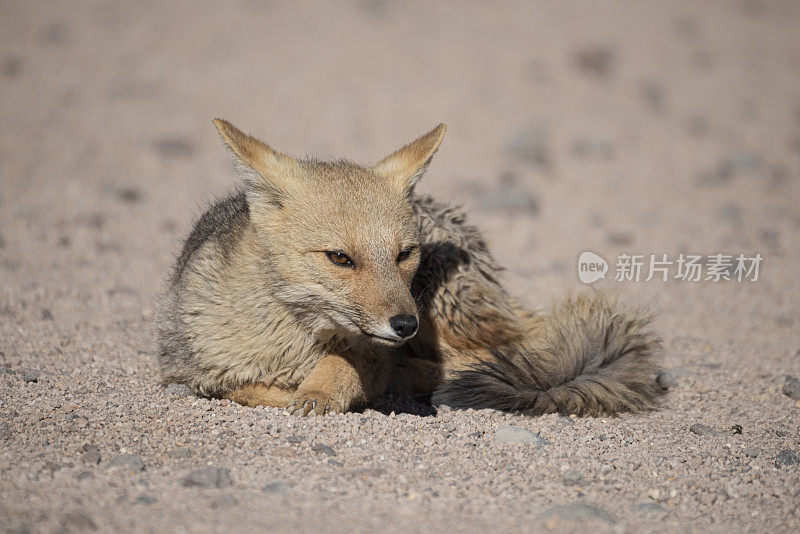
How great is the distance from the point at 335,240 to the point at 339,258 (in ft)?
0.34

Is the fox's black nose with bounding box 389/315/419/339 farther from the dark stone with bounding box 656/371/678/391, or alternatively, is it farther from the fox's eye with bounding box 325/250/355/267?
the dark stone with bounding box 656/371/678/391

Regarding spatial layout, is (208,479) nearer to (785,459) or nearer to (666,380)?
(785,459)

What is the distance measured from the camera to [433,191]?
36.0ft

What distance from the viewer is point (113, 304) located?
7.06 meters

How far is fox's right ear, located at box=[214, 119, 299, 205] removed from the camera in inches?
174

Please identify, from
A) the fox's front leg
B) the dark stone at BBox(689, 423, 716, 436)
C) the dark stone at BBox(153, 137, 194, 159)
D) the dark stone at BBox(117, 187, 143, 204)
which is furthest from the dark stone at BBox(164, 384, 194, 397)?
the dark stone at BBox(153, 137, 194, 159)

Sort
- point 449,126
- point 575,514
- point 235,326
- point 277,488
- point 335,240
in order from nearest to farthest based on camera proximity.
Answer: point 575,514 → point 277,488 → point 335,240 → point 235,326 → point 449,126

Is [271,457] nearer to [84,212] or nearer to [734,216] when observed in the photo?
[84,212]

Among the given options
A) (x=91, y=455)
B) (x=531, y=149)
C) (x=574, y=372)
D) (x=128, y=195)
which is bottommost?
(x=91, y=455)


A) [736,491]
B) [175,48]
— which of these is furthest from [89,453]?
[175,48]

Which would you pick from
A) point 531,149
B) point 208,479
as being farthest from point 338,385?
point 531,149

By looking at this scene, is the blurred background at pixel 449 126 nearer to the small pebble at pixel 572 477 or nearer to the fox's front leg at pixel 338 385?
the fox's front leg at pixel 338 385

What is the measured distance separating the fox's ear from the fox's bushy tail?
4.38 ft

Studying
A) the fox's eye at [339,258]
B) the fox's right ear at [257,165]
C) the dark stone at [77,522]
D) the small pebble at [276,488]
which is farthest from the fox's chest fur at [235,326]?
the dark stone at [77,522]
